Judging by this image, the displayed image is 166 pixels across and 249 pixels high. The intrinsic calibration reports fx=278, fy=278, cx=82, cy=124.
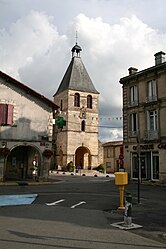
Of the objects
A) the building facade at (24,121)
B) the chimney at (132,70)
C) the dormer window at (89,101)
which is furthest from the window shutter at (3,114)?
the dormer window at (89,101)

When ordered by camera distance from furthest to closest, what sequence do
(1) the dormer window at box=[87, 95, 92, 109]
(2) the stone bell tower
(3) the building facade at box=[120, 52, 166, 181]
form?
1. (1) the dormer window at box=[87, 95, 92, 109]
2. (2) the stone bell tower
3. (3) the building facade at box=[120, 52, 166, 181]

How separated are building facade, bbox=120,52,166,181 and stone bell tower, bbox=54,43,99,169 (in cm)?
2165

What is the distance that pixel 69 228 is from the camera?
674cm

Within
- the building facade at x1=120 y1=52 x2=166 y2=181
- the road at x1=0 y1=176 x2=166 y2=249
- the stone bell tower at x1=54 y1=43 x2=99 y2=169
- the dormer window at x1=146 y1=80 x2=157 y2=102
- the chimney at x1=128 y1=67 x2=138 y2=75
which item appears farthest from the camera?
the stone bell tower at x1=54 y1=43 x2=99 y2=169

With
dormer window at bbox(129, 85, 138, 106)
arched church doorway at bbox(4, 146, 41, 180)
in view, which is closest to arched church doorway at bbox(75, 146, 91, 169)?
arched church doorway at bbox(4, 146, 41, 180)

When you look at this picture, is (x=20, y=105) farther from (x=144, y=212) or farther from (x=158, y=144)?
(x=144, y=212)

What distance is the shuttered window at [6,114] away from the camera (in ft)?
66.1

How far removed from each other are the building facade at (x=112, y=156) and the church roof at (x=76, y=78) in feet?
32.7

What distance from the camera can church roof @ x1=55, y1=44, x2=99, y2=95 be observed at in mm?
47897

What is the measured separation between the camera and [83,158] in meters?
47.4

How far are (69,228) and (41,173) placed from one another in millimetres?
14662

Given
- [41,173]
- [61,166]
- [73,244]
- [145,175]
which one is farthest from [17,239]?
[61,166]

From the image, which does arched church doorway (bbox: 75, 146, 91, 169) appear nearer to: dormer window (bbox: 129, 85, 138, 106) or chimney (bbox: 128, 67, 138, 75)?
chimney (bbox: 128, 67, 138, 75)

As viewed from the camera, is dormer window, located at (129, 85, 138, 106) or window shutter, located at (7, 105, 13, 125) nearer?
window shutter, located at (7, 105, 13, 125)
